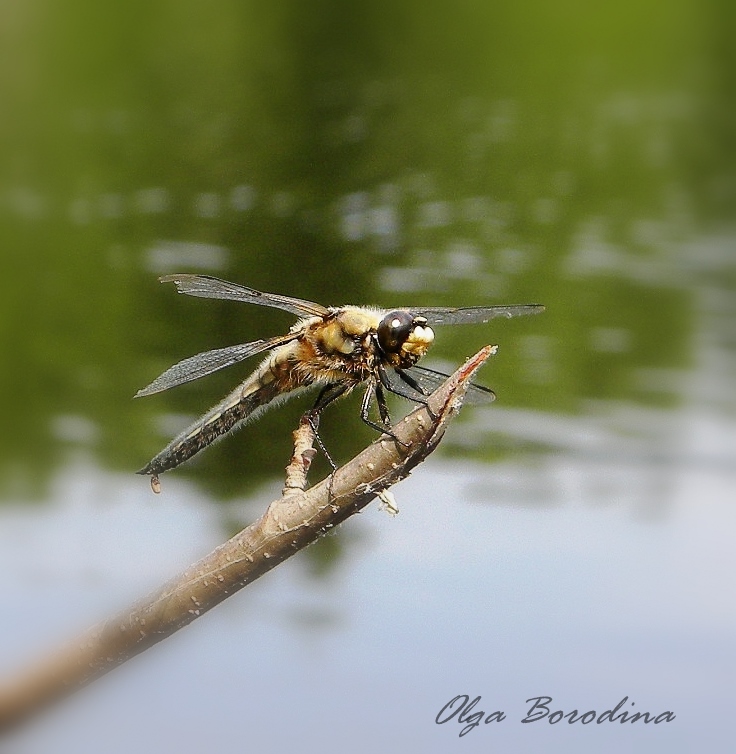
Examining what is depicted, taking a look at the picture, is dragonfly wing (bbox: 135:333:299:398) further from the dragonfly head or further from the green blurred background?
the green blurred background

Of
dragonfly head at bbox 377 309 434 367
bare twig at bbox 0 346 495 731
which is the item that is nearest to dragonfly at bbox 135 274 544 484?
dragonfly head at bbox 377 309 434 367

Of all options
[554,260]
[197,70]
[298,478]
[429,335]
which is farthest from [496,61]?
[298,478]

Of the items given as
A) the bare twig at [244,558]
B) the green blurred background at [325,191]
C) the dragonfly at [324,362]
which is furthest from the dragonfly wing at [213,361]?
the green blurred background at [325,191]

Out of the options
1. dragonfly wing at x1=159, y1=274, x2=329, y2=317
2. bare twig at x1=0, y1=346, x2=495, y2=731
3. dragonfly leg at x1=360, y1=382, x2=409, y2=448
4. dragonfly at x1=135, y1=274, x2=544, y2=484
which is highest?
dragonfly wing at x1=159, y1=274, x2=329, y2=317

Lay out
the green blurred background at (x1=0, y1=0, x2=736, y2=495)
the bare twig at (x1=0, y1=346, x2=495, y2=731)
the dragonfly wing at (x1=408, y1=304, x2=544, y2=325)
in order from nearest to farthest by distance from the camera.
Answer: the bare twig at (x1=0, y1=346, x2=495, y2=731), the dragonfly wing at (x1=408, y1=304, x2=544, y2=325), the green blurred background at (x1=0, y1=0, x2=736, y2=495)

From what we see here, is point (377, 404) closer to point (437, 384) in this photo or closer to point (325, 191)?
point (437, 384)

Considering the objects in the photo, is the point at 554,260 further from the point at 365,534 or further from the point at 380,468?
the point at 380,468
